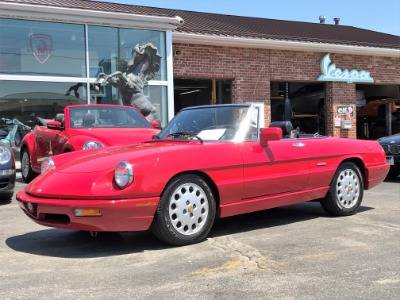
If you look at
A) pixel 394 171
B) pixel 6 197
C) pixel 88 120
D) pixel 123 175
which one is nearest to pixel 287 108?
pixel 394 171

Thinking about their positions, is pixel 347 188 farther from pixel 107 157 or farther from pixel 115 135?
pixel 115 135

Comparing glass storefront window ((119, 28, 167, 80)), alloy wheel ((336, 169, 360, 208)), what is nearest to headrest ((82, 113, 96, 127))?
alloy wheel ((336, 169, 360, 208))

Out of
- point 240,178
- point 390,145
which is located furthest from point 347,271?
point 390,145

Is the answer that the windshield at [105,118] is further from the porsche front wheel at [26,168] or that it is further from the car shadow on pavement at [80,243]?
the car shadow on pavement at [80,243]

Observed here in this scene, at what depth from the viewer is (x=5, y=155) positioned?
790 cm

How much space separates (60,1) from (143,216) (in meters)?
12.4

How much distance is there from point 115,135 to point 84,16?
599cm

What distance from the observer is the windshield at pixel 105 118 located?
9.53 metres

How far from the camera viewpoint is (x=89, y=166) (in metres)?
5.09

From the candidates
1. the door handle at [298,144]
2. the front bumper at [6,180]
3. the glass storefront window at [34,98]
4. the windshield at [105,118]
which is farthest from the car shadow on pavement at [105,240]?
the glass storefront window at [34,98]

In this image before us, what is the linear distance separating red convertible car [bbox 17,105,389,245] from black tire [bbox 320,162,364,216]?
1 centimetres

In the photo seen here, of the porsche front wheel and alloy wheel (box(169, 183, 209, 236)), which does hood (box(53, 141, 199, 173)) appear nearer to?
alloy wheel (box(169, 183, 209, 236))

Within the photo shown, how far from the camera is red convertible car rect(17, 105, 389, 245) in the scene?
16.0 feet

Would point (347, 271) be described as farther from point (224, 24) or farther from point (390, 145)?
point (224, 24)
